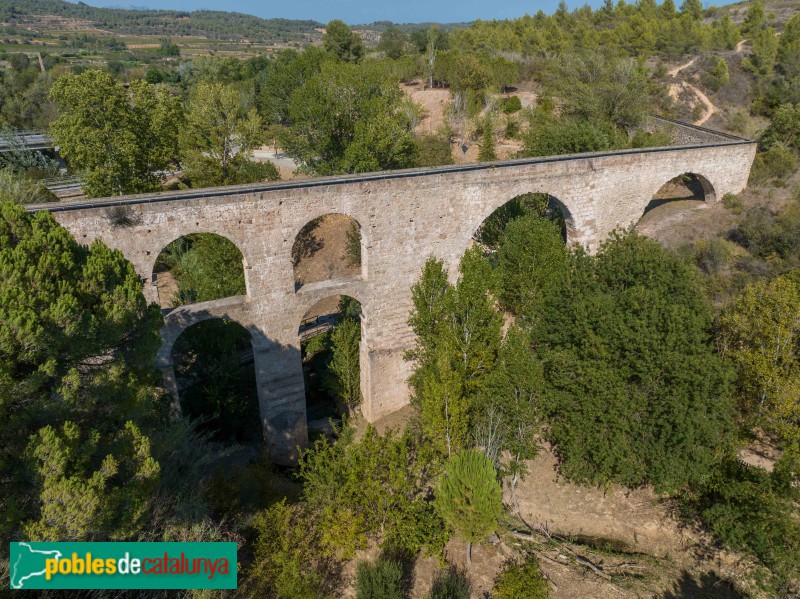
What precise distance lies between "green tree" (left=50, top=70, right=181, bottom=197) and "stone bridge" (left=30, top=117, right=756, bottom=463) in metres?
13.6

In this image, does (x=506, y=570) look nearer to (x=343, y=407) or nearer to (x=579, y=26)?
(x=343, y=407)

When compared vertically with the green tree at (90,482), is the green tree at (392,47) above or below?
above

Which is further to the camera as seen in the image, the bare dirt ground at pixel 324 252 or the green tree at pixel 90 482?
the bare dirt ground at pixel 324 252

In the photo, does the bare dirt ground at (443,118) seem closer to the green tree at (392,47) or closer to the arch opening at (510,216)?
the arch opening at (510,216)

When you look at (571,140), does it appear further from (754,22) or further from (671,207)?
(754,22)

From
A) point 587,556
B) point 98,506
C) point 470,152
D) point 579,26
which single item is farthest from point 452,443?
point 579,26

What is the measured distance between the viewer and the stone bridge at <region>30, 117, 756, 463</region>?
47.8ft

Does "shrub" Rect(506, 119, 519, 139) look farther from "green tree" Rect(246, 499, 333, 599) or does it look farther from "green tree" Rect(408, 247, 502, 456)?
"green tree" Rect(246, 499, 333, 599)

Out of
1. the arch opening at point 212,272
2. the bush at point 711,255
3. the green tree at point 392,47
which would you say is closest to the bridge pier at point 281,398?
the arch opening at point 212,272

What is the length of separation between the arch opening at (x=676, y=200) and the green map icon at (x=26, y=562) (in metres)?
25.6

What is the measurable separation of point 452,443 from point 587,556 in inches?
198

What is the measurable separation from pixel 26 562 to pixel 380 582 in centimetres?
738

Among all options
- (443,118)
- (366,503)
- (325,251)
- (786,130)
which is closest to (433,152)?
(443,118)

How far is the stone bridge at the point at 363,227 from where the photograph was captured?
14.6 meters
